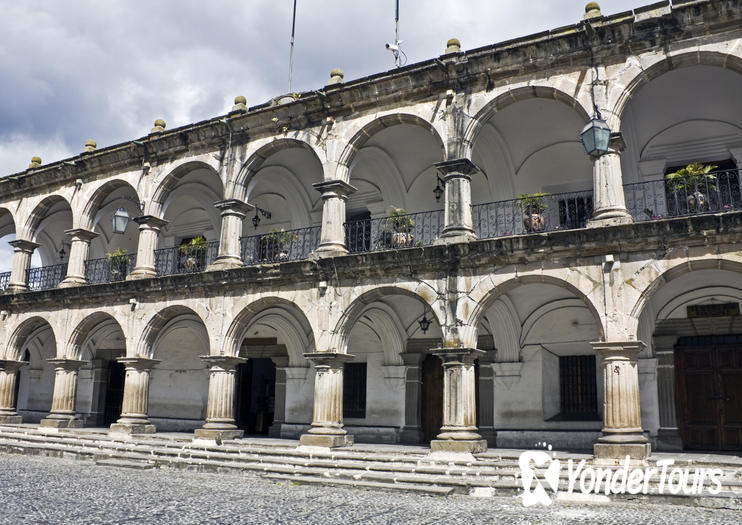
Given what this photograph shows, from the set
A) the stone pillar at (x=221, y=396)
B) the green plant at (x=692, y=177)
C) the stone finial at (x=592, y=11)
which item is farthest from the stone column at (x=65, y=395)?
the green plant at (x=692, y=177)

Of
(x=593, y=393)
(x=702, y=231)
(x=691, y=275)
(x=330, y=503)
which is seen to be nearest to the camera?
(x=330, y=503)

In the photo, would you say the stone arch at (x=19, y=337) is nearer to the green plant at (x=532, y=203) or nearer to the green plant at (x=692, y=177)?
the green plant at (x=532, y=203)

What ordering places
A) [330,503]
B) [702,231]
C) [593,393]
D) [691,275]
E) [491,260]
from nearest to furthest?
[330,503], [702,231], [491,260], [691,275], [593,393]

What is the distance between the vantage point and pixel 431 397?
14.8 metres

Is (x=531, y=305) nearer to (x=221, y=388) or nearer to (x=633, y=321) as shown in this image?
(x=633, y=321)

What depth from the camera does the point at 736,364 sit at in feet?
41.1

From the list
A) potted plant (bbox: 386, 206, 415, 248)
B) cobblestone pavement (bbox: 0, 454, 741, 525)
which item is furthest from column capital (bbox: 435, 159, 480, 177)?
cobblestone pavement (bbox: 0, 454, 741, 525)

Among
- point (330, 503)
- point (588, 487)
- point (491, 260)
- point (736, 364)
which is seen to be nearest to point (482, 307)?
point (491, 260)

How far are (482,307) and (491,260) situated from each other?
83 cm

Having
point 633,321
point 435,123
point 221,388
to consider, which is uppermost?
point 435,123

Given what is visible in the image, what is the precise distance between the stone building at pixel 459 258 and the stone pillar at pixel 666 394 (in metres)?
0.04

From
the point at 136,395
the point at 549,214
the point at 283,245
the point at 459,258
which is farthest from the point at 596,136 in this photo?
the point at 136,395

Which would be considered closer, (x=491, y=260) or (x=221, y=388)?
(x=491, y=260)

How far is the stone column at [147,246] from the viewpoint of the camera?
51.3 feet
